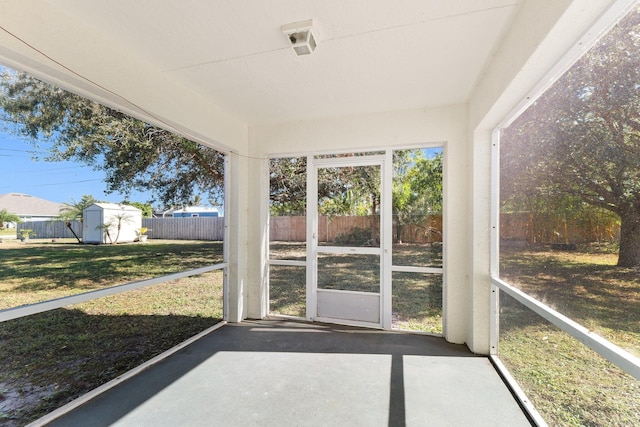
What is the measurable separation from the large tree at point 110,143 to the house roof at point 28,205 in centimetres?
34

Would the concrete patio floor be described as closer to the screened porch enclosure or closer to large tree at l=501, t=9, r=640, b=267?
the screened porch enclosure

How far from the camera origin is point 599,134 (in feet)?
4.32

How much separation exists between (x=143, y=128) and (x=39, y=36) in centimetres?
165

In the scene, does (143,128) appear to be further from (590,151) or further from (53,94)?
(590,151)

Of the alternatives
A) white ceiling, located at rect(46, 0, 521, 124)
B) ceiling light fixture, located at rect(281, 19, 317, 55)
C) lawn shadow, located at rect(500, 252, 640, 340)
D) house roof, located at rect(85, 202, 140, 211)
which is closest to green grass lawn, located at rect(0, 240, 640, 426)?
lawn shadow, located at rect(500, 252, 640, 340)

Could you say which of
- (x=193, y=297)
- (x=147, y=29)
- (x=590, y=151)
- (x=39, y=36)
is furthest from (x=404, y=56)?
(x=193, y=297)

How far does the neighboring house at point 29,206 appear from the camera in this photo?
73.5 inches

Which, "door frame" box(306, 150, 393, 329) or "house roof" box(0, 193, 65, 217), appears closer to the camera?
"house roof" box(0, 193, 65, 217)

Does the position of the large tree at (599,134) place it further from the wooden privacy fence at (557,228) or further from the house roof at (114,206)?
the house roof at (114,206)

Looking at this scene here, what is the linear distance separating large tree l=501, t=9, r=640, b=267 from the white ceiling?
0.60 metres

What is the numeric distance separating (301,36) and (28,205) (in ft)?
7.39

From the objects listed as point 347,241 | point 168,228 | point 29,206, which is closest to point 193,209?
point 168,228

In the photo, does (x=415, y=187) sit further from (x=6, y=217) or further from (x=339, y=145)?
(x=6, y=217)

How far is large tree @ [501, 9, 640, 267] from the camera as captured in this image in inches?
44.6
